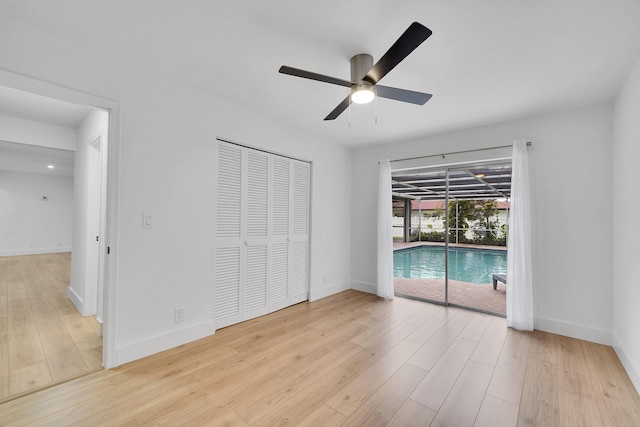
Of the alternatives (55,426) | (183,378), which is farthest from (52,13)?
(183,378)

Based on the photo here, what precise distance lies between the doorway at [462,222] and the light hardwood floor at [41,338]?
3941 millimetres

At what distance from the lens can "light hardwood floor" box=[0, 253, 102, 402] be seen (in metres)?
2.00

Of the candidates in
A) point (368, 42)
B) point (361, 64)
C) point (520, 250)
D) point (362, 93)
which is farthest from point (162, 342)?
point (520, 250)

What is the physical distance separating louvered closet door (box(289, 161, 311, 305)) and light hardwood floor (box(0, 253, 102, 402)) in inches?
85.3

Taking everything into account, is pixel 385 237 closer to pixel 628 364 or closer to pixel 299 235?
pixel 299 235

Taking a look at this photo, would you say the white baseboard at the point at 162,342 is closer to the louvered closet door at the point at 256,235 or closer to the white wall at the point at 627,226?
the louvered closet door at the point at 256,235

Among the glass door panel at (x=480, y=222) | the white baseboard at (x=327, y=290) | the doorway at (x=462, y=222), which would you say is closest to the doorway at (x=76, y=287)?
the white baseboard at (x=327, y=290)

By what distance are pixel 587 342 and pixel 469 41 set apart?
318 centimetres

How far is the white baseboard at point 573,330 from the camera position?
8.82ft

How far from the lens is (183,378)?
200 cm

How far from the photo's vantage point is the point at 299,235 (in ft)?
12.6

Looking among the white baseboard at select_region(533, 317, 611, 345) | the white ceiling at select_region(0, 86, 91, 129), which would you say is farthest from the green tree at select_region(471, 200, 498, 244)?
the white ceiling at select_region(0, 86, 91, 129)

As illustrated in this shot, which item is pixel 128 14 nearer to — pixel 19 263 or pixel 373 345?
pixel 373 345

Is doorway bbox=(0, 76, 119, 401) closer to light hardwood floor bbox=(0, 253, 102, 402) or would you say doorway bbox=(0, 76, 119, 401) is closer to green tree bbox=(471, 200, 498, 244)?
light hardwood floor bbox=(0, 253, 102, 402)
